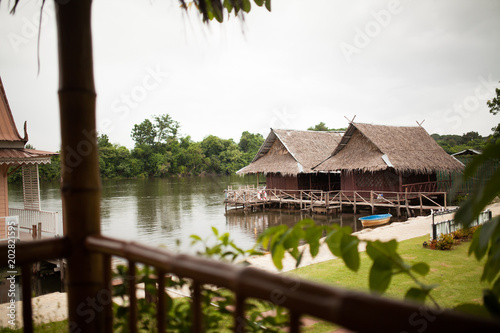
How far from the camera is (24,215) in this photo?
1051 cm

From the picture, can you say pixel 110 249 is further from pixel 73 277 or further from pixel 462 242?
pixel 462 242

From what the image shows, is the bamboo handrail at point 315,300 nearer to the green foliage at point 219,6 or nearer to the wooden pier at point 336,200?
the green foliage at point 219,6

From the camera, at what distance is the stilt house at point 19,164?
923cm

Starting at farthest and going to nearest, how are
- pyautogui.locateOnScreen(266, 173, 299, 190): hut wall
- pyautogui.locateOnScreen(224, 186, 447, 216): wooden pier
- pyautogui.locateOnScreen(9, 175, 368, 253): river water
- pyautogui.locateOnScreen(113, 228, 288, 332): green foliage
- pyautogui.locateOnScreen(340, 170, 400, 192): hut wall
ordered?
pyautogui.locateOnScreen(266, 173, 299, 190): hut wall, pyautogui.locateOnScreen(340, 170, 400, 192): hut wall, pyautogui.locateOnScreen(224, 186, 447, 216): wooden pier, pyautogui.locateOnScreen(9, 175, 368, 253): river water, pyautogui.locateOnScreen(113, 228, 288, 332): green foliage

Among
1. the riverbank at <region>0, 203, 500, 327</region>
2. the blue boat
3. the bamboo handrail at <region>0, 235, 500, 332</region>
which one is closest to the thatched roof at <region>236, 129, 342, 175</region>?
the blue boat

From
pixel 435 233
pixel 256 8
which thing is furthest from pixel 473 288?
pixel 256 8

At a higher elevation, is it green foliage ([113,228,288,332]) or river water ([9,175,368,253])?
green foliage ([113,228,288,332])

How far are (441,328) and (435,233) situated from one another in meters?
9.12

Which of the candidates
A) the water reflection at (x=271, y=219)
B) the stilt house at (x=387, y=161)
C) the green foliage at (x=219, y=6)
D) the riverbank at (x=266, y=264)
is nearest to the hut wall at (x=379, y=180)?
the stilt house at (x=387, y=161)

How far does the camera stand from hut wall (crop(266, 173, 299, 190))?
76.4ft

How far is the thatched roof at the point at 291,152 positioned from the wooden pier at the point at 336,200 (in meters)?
1.56

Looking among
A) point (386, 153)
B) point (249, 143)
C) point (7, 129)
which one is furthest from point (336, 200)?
point (249, 143)

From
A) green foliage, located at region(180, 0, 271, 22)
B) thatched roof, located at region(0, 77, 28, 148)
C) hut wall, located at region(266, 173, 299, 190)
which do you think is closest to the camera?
green foliage, located at region(180, 0, 271, 22)

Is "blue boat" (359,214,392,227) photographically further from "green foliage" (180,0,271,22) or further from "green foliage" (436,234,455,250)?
"green foliage" (180,0,271,22)
